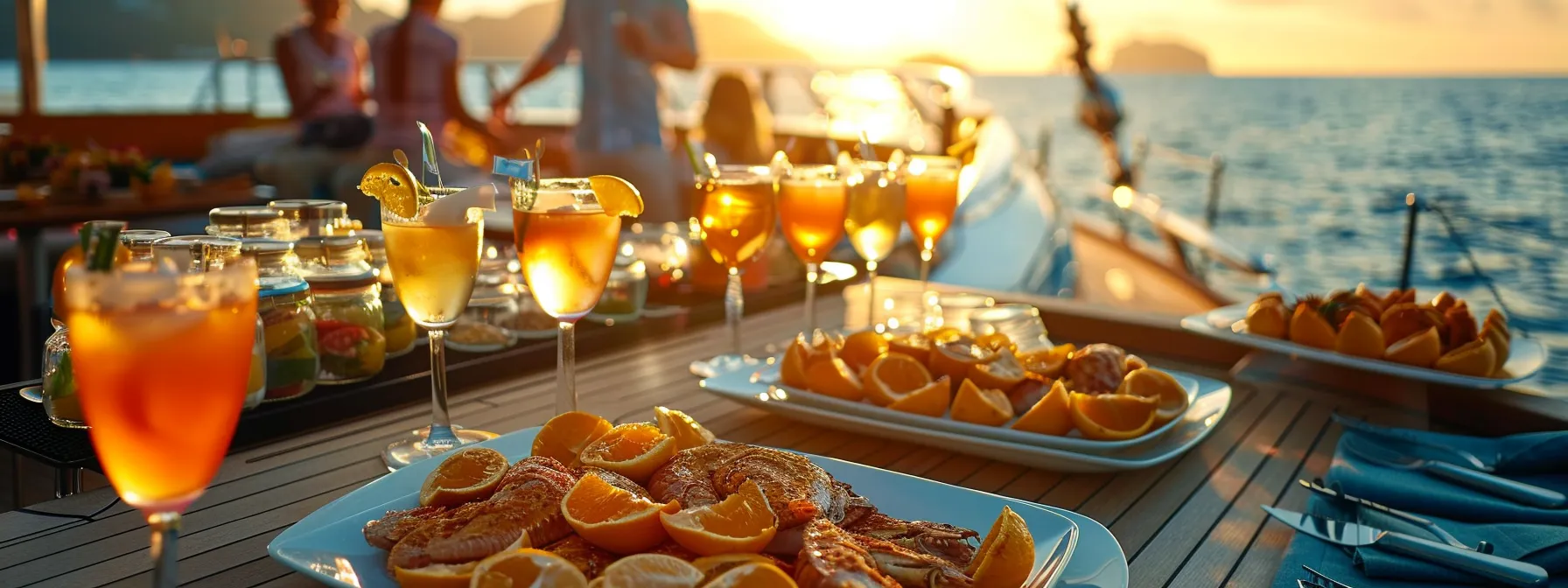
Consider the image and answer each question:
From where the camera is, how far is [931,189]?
2.13m

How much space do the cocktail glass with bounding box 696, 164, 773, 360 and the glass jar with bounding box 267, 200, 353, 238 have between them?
0.61 meters

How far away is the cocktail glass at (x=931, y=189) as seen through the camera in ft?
6.97

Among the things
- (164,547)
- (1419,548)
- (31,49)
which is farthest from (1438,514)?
(31,49)

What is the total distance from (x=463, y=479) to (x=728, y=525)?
0.34 m

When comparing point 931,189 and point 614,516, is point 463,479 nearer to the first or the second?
point 614,516

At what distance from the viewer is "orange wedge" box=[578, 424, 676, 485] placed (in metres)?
1.07

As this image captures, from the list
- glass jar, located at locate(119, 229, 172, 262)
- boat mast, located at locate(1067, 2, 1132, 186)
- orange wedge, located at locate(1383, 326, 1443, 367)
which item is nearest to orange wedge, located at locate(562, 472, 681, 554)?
glass jar, located at locate(119, 229, 172, 262)

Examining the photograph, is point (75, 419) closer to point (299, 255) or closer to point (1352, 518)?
point (299, 255)

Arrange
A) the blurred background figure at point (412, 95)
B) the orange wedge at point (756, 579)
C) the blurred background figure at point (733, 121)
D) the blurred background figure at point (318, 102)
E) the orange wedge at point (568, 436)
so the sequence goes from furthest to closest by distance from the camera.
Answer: the blurred background figure at point (318, 102), the blurred background figure at point (733, 121), the blurred background figure at point (412, 95), the orange wedge at point (568, 436), the orange wedge at point (756, 579)

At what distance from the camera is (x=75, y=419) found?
4.43ft

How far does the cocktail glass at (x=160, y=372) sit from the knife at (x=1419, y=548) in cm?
111

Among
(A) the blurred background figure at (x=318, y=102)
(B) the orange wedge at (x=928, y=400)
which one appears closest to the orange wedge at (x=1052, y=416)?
(B) the orange wedge at (x=928, y=400)

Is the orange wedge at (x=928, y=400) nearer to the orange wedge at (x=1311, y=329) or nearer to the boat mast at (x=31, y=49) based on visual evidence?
the orange wedge at (x=1311, y=329)

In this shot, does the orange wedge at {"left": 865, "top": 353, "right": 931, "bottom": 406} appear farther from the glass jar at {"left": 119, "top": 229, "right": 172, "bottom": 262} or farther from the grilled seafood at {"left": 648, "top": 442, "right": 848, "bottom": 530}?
the glass jar at {"left": 119, "top": 229, "right": 172, "bottom": 262}
